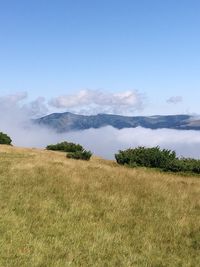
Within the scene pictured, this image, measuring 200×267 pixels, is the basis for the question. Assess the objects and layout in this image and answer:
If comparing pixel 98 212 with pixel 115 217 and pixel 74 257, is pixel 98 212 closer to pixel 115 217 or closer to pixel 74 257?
pixel 115 217

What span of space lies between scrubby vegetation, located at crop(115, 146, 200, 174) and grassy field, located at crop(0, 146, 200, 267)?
15.2 m

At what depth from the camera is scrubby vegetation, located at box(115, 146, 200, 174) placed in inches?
1590

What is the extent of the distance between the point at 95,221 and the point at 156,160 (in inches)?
1065

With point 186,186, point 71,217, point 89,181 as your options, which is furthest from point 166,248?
point 186,186

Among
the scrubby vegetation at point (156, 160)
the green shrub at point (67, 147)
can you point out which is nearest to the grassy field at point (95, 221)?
the scrubby vegetation at point (156, 160)

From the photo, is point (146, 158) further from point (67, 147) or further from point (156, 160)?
point (67, 147)

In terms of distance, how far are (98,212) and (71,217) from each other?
4.98 feet

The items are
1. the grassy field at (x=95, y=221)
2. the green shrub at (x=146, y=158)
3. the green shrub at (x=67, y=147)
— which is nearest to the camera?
the grassy field at (x=95, y=221)

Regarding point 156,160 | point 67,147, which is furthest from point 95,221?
point 67,147

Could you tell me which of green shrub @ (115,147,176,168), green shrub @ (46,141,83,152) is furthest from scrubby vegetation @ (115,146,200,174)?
green shrub @ (46,141,83,152)

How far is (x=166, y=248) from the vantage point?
43.8ft

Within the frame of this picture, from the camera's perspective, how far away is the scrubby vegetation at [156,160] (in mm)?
40388

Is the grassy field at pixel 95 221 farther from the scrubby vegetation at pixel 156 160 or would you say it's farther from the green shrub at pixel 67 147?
the green shrub at pixel 67 147

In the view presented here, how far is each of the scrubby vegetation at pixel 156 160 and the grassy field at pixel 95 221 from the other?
1521cm
